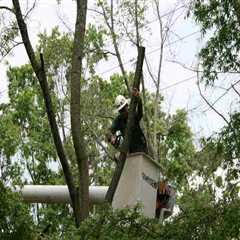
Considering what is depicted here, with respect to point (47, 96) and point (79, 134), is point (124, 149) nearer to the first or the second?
point (79, 134)

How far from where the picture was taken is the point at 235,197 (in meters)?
6.18

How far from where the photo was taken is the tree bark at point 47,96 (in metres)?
7.27

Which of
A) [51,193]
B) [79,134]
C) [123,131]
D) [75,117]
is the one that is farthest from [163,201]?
[51,193]

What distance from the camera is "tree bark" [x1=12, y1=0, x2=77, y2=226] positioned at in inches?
286

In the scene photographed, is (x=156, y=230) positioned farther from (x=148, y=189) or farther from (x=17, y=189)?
(x=17, y=189)

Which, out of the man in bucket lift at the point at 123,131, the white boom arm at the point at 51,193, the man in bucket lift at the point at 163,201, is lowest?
the man in bucket lift at the point at 163,201

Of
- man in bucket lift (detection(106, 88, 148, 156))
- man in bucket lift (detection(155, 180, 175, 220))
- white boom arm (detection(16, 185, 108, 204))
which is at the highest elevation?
man in bucket lift (detection(106, 88, 148, 156))

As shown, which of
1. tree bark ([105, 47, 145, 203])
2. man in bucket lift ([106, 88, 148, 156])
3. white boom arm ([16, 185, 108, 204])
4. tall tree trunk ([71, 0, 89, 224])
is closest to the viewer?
tree bark ([105, 47, 145, 203])

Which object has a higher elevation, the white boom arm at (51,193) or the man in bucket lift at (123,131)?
the man in bucket lift at (123,131)

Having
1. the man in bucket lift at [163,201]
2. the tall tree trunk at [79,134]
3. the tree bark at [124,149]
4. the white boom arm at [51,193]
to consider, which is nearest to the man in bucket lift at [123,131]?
the tall tree trunk at [79,134]

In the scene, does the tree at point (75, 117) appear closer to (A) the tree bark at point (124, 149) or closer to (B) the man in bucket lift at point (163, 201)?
(A) the tree bark at point (124, 149)

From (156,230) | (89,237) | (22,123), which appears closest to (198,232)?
(156,230)

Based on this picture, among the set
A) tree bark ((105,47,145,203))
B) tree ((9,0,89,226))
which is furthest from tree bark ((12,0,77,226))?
tree bark ((105,47,145,203))

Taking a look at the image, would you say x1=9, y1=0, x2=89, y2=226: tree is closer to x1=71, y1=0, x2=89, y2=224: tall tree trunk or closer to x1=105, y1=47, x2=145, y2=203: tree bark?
x1=71, y1=0, x2=89, y2=224: tall tree trunk
